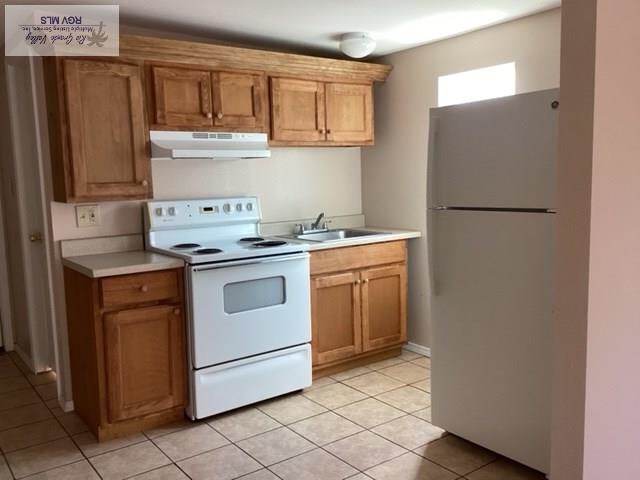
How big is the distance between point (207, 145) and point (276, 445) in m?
1.67

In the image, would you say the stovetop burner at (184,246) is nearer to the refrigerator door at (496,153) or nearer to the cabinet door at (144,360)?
the cabinet door at (144,360)

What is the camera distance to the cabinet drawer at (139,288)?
2745 millimetres

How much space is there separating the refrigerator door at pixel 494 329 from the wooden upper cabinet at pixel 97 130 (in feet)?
5.29

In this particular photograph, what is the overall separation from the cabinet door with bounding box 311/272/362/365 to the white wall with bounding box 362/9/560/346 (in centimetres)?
58

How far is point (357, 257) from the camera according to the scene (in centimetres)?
368

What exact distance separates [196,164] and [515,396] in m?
2.25

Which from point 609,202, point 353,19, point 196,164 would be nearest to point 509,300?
point 609,202

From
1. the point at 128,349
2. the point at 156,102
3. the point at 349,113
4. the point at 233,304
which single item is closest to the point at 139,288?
the point at 128,349

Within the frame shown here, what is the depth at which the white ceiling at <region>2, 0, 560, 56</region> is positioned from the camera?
9.40 ft

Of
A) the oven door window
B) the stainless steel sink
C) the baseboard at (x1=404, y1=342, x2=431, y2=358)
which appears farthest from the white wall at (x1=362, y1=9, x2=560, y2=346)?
the oven door window

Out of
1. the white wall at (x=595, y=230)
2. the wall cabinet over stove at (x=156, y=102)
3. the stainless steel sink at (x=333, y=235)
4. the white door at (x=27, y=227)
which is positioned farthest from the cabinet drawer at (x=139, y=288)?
the white wall at (x=595, y=230)

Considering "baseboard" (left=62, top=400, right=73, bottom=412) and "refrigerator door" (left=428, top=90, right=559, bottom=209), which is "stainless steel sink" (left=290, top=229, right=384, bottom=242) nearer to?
"refrigerator door" (left=428, top=90, right=559, bottom=209)

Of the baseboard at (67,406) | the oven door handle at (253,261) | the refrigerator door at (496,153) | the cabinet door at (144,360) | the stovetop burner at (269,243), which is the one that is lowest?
the baseboard at (67,406)

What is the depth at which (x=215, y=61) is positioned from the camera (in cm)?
329
